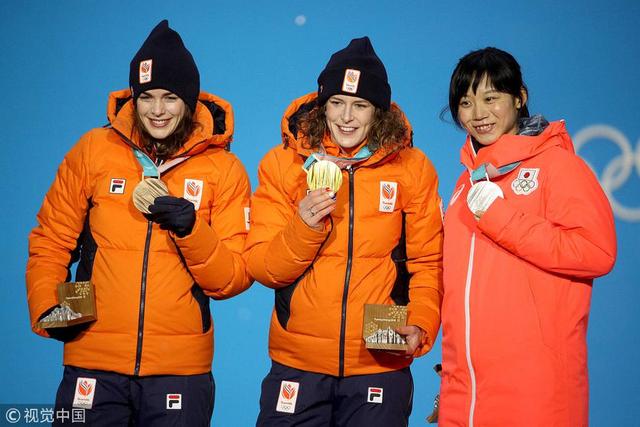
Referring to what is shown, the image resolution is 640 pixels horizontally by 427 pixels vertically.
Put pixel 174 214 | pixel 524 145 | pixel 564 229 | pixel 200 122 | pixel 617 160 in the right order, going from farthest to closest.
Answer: pixel 617 160 → pixel 200 122 → pixel 174 214 → pixel 524 145 → pixel 564 229

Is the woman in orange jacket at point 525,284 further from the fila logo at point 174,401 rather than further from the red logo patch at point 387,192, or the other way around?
the fila logo at point 174,401

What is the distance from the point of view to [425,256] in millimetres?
2586

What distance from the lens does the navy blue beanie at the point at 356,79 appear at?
2596 millimetres

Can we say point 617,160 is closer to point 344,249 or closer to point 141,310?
point 344,249

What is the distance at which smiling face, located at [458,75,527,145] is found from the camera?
236 centimetres

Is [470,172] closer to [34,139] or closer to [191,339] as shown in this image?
[191,339]

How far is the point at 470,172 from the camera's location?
7.78 ft

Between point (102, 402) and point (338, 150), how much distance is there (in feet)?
3.38

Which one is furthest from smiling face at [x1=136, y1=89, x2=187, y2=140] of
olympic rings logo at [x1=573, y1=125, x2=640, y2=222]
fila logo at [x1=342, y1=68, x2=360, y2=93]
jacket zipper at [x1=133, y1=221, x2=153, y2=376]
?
olympic rings logo at [x1=573, y1=125, x2=640, y2=222]

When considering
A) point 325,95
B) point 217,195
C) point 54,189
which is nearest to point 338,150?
point 325,95

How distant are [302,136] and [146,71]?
0.52 meters

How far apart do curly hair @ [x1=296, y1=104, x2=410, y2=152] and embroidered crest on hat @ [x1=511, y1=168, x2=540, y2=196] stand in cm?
48

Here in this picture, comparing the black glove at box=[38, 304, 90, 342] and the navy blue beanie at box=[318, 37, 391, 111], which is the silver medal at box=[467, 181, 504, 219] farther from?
the black glove at box=[38, 304, 90, 342]

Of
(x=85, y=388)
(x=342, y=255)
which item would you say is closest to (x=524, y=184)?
(x=342, y=255)
